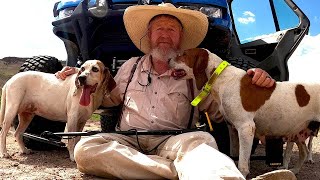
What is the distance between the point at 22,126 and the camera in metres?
5.60

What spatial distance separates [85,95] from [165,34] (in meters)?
1.04

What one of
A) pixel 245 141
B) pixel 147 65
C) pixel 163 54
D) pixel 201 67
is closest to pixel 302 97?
pixel 245 141

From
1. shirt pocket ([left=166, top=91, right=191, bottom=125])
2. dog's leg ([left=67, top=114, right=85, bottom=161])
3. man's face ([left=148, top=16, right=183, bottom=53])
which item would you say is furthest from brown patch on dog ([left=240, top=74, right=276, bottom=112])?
dog's leg ([left=67, top=114, right=85, bottom=161])

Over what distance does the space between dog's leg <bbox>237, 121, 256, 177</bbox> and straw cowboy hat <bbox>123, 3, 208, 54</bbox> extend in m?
1.26

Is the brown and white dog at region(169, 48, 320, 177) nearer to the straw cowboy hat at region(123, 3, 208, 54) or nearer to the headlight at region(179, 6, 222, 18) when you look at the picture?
the straw cowboy hat at region(123, 3, 208, 54)

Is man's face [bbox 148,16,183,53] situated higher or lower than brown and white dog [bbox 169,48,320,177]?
higher

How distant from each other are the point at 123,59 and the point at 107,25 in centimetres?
57

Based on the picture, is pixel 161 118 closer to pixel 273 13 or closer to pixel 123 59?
pixel 123 59

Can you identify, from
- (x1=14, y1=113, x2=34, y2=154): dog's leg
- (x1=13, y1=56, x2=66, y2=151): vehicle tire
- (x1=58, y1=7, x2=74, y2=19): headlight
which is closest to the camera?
(x1=58, y1=7, x2=74, y2=19): headlight

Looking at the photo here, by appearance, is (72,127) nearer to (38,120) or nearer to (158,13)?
(38,120)

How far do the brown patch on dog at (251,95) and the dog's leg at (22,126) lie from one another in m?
2.91

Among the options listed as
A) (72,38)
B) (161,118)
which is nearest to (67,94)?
(72,38)

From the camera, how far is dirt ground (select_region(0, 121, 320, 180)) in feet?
12.8

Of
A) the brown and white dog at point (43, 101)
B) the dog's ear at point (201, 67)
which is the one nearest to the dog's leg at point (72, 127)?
the brown and white dog at point (43, 101)
